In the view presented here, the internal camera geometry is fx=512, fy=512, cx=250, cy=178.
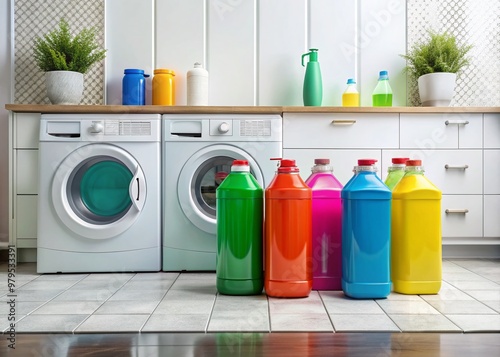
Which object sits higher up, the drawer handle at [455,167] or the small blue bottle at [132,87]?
the small blue bottle at [132,87]

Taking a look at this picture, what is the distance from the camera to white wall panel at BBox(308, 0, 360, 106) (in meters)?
3.51

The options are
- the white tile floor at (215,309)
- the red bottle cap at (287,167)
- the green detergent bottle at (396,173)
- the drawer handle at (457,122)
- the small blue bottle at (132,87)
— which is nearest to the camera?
the white tile floor at (215,309)

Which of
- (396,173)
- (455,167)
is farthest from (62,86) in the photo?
(455,167)

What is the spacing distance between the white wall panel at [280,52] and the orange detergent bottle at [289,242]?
57.4 inches

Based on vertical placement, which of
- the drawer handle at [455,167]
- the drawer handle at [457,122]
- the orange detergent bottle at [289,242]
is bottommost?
the orange detergent bottle at [289,242]

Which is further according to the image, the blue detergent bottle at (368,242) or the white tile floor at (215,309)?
the blue detergent bottle at (368,242)

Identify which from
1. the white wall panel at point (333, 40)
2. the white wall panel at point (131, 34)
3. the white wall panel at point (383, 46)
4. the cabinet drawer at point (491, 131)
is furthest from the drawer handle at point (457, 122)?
the white wall panel at point (131, 34)

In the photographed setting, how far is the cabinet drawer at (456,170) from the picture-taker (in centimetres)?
307

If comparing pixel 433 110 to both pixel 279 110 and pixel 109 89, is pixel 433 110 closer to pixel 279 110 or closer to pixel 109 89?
pixel 279 110

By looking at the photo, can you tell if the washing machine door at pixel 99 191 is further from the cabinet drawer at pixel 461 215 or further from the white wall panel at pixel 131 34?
the cabinet drawer at pixel 461 215

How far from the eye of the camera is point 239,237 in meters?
2.18

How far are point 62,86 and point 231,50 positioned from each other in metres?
1.13

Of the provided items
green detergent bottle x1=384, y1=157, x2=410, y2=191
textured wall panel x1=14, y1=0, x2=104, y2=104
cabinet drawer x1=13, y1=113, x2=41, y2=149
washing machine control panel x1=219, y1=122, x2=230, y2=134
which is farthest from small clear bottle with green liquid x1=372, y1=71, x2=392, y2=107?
cabinet drawer x1=13, y1=113, x2=41, y2=149

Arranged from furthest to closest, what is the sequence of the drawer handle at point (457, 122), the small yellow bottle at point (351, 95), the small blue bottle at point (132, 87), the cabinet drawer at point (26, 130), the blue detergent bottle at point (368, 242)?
the small yellow bottle at point (351, 95) → the small blue bottle at point (132, 87) → the drawer handle at point (457, 122) → the cabinet drawer at point (26, 130) → the blue detergent bottle at point (368, 242)
